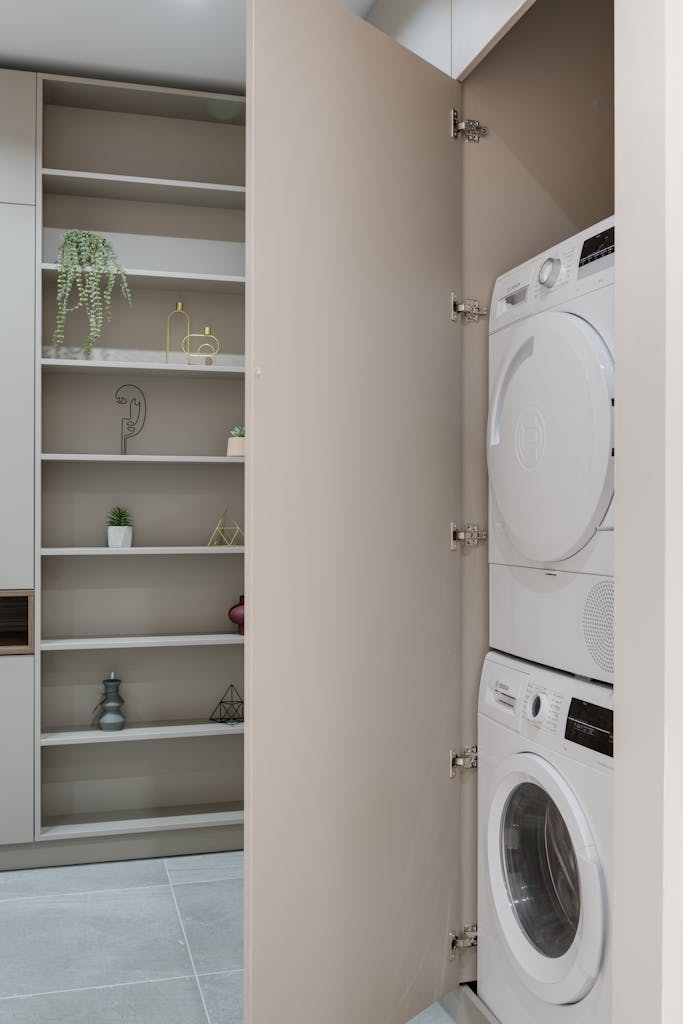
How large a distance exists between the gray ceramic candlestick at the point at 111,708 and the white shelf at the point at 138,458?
34.3 inches

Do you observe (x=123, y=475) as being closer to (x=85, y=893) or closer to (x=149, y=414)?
(x=149, y=414)

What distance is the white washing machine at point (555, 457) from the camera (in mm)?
1770

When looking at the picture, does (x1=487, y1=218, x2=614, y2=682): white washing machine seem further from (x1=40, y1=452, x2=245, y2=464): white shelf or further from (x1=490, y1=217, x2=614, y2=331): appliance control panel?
(x1=40, y1=452, x2=245, y2=464): white shelf

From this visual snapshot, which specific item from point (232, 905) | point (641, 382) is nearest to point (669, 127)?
point (641, 382)

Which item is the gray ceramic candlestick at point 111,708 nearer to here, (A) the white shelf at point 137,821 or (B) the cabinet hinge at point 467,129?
(A) the white shelf at point 137,821

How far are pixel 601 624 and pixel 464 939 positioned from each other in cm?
98

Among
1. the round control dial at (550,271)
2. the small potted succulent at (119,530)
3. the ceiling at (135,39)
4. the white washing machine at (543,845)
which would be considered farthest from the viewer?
the small potted succulent at (119,530)

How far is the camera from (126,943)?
9.03 feet

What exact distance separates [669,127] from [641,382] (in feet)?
1.19

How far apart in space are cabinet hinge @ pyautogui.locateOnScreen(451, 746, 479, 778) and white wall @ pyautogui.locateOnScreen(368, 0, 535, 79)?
167 centimetres

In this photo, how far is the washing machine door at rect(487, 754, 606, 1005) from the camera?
1.72 metres

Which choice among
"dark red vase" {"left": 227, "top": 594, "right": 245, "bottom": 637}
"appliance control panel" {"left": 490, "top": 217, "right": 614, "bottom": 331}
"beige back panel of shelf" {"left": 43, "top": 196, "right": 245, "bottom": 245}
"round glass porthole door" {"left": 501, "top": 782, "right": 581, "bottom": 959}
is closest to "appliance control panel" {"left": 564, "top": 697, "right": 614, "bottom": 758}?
"round glass porthole door" {"left": 501, "top": 782, "right": 581, "bottom": 959}

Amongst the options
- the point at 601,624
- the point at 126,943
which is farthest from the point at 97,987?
the point at 601,624

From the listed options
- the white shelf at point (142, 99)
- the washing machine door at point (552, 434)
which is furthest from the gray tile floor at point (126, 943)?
the white shelf at point (142, 99)
